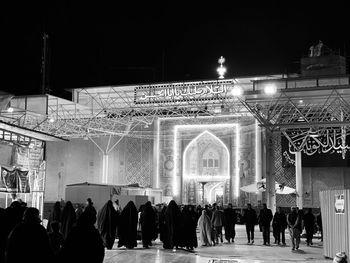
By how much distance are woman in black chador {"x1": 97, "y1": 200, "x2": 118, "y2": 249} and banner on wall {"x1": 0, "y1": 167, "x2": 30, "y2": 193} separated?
2309 millimetres

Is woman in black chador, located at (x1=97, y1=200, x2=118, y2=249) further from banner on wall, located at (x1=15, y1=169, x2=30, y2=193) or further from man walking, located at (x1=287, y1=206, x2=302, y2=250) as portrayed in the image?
man walking, located at (x1=287, y1=206, x2=302, y2=250)

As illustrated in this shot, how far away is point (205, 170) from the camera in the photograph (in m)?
25.4

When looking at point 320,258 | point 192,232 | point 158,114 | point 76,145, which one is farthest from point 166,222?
point 76,145

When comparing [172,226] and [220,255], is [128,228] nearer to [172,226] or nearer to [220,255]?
[172,226]

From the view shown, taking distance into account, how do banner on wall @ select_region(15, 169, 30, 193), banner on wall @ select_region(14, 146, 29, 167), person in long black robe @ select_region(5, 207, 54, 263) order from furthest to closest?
banner on wall @ select_region(14, 146, 29, 167) → banner on wall @ select_region(15, 169, 30, 193) → person in long black robe @ select_region(5, 207, 54, 263)

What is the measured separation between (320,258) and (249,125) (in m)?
14.2

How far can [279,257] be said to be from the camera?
10.7m

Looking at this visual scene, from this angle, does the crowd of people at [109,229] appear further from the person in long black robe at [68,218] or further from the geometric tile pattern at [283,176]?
the geometric tile pattern at [283,176]

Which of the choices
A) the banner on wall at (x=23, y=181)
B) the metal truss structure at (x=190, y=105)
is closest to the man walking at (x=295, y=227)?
the metal truss structure at (x=190, y=105)

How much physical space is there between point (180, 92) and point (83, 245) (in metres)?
15.4

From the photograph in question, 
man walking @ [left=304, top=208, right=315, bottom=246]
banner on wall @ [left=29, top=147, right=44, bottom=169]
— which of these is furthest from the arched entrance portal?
banner on wall @ [left=29, top=147, right=44, bottom=169]

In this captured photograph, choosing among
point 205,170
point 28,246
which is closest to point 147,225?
point 28,246

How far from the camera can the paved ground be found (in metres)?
9.66

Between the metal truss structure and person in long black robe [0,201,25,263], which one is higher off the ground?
the metal truss structure
